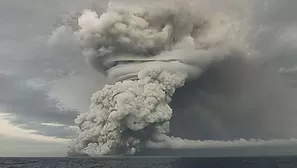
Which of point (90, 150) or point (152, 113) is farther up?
point (152, 113)

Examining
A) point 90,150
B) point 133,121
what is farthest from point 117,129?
point 90,150

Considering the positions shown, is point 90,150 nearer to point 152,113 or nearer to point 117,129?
point 117,129

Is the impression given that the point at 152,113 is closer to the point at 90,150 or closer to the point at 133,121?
the point at 133,121

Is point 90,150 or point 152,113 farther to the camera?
point 90,150

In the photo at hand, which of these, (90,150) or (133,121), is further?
(90,150)

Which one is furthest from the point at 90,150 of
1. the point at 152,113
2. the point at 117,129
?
the point at 152,113
